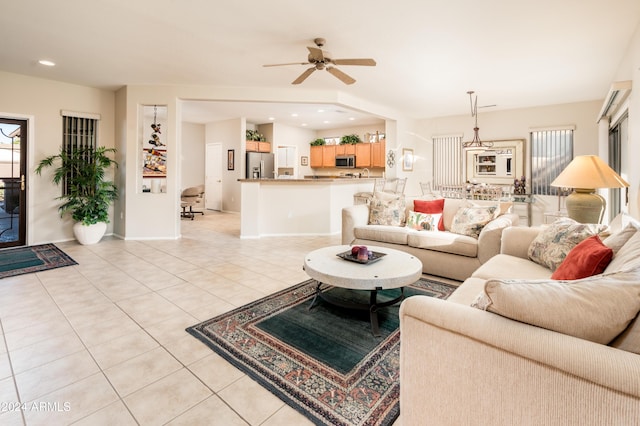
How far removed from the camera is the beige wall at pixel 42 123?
5020mm

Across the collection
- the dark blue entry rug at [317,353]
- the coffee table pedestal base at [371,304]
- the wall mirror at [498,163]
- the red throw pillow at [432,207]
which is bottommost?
the dark blue entry rug at [317,353]

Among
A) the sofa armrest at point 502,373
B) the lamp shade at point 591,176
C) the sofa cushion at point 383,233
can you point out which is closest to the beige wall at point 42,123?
the sofa cushion at point 383,233

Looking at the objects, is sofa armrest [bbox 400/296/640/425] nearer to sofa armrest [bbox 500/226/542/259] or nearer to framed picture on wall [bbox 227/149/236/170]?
sofa armrest [bbox 500/226/542/259]

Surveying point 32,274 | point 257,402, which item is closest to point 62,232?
point 32,274

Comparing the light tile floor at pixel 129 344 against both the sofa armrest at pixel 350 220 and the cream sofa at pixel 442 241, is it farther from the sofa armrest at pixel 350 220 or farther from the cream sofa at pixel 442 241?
the cream sofa at pixel 442 241

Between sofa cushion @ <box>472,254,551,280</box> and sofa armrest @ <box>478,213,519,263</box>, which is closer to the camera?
sofa cushion @ <box>472,254,551,280</box>

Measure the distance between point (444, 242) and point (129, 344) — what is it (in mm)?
3026

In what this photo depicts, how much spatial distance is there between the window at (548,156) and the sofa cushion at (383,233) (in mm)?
A: 4684

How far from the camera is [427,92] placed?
5.95 meters

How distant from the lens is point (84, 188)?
18.5 feet

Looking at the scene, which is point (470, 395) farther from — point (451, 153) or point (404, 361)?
point (451, 153)

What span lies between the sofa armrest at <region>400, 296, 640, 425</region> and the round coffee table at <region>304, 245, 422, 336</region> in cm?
108

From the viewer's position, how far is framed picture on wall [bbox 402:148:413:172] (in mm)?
8141

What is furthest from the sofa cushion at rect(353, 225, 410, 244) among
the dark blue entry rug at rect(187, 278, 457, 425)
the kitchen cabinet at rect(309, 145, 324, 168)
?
the kitchen cabinet at rect(309, 145, 324, 168)
